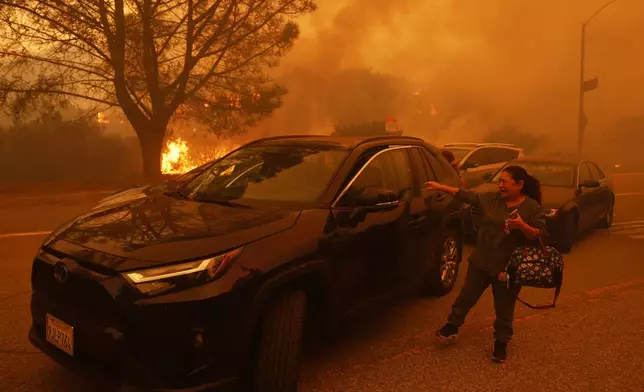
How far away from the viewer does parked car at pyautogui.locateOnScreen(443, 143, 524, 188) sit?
34.2ft

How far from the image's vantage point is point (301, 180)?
11.6 ft

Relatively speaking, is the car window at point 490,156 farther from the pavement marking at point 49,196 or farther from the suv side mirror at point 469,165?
the pavement marking at point 49,196

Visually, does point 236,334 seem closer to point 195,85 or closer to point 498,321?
point 498,321

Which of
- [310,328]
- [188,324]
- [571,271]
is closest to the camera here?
[188,324]

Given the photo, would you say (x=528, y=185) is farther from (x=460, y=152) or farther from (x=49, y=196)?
(x=49, y=196)

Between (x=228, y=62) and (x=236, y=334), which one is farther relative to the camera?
(x=228, y=62)

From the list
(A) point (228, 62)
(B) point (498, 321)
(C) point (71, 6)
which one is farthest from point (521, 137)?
(B) point (498, 321)

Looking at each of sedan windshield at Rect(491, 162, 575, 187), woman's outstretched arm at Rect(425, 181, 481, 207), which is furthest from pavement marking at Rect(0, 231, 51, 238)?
sedan windshield at Rect(491, 162, 575, 187)

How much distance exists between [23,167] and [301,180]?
6758 centimetres

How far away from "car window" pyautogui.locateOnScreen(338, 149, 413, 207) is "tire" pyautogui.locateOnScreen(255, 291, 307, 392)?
0.93m

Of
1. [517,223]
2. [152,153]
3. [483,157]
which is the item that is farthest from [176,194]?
[152,153]

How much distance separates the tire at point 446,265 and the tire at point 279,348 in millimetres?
2114

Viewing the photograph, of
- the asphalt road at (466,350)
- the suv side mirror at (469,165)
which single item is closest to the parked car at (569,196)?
the asphalt road at (466,350)

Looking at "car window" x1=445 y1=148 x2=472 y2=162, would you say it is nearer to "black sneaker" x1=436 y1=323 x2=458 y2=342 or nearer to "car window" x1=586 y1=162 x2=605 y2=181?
"car window" x1=586 y1=162 x2=605 y2=181
